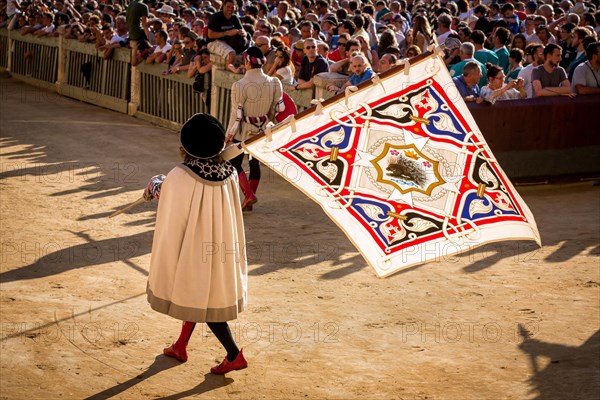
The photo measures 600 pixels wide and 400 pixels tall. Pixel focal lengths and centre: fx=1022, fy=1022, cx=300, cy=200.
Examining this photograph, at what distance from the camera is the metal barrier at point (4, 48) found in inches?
1017

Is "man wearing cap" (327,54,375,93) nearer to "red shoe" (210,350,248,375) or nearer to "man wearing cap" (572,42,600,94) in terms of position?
"man wearing cap" (572,42,600,94)

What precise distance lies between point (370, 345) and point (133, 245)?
3.62 m

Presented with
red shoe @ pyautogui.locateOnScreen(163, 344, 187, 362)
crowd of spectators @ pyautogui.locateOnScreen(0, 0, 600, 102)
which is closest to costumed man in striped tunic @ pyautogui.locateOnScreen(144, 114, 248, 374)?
red shoe @ pyautogui.locateOnScreen(163, 344, 187, 362)

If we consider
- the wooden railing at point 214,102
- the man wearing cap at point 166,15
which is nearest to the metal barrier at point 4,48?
the wooden railing at point 214,102

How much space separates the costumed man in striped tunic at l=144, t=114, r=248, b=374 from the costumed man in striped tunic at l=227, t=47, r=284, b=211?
445 centimetres

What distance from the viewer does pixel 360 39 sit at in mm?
15508

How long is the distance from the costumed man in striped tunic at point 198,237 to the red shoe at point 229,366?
0.24 m

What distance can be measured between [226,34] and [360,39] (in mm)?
2204

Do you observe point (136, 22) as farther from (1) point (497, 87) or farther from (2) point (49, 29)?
(1) point (497, 87)

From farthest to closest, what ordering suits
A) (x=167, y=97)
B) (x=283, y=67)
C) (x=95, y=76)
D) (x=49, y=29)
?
(x=49, y=29) → (x=95, y=76) → (x=167, y=97) → (x=283, y=67)

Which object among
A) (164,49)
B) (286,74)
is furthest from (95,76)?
(286,74)

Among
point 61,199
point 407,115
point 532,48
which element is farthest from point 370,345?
point 532,48

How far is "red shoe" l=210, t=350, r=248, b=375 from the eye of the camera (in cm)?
750

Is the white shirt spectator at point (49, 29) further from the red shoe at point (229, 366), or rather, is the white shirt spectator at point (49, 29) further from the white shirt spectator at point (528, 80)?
the red shoe at point (229, 366)
